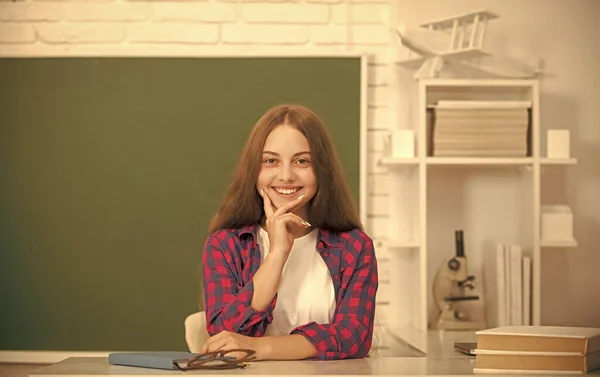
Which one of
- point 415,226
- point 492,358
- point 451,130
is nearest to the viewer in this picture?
point 492,358

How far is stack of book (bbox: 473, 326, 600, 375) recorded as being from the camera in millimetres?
1669

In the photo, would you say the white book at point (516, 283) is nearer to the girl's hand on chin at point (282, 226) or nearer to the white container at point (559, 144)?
the white container at point (559, 144)

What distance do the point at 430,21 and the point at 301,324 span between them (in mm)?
1555

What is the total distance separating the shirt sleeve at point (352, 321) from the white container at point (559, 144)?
4.37 ft

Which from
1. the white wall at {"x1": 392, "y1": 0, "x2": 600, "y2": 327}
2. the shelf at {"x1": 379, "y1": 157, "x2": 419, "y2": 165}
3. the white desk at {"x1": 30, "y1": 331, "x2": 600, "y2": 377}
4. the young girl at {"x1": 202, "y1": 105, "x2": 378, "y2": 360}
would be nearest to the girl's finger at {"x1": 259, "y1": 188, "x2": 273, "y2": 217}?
the young girl at {"x1": 202, "y1": 105, "x2": 378, "y2": 360}

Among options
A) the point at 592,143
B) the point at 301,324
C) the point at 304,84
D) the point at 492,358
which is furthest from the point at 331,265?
the point at 592,143

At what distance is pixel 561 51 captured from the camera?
3471 mm

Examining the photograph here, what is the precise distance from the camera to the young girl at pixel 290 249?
6.42ft

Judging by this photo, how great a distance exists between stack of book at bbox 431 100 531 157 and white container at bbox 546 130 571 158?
4.1 inches

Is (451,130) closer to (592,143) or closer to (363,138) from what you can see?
(363,138)

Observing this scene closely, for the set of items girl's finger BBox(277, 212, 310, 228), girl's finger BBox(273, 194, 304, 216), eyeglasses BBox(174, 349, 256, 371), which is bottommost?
eyeglasses BBox(174, 349, 256, 371)

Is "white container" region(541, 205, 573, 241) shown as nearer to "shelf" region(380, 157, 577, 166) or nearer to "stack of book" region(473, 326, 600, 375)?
"shelf" region(380, 157, 577, 166)

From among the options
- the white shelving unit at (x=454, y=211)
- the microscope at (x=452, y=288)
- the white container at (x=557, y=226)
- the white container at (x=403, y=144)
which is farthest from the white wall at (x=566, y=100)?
the white container at (x=403, y=144)

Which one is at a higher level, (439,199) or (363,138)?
(363,138)
